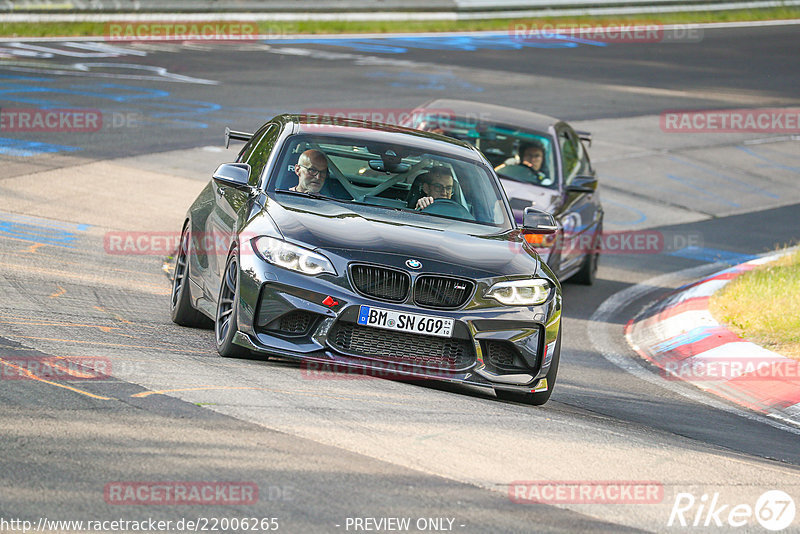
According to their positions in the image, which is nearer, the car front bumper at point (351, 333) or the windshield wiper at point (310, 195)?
the car front bumper at point (351, 333)

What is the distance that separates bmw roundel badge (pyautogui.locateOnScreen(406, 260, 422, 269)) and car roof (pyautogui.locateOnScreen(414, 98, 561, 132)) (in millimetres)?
6508

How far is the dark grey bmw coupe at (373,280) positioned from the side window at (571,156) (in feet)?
15.9

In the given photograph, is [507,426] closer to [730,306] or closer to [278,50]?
[730,306]

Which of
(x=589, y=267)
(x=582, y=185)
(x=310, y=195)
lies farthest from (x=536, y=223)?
(x=589, y=267)

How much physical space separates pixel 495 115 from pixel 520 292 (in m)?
6.46

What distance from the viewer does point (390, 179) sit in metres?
8.65

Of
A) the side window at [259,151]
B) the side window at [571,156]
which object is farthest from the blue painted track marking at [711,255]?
the side window at [259,151]

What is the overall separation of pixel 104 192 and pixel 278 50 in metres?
16.2

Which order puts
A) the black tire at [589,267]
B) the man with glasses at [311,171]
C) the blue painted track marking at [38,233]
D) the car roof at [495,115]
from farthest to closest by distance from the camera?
the car roof at [495,115], the black tire at [589,267], the blue painted track marking at [38,233], the man with glasses at [311,171]

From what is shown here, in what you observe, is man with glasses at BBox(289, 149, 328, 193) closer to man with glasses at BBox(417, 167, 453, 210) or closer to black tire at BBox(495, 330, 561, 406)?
man with glasses at BBox(417, 167, 453, 210)

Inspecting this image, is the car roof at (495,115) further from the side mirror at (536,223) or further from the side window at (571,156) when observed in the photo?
the side mirror at (536,223)

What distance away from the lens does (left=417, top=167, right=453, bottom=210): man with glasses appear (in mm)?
8469

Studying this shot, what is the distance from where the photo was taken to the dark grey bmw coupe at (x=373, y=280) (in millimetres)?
7133

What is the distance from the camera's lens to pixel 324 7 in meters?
35.2
